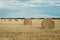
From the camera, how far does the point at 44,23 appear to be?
84.5 feet

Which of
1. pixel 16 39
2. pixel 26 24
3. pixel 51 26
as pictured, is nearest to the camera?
pixel 16 39

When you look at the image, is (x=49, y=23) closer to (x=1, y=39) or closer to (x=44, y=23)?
(x=44, y=23)

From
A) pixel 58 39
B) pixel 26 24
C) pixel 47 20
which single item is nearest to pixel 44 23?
pixel 47 20

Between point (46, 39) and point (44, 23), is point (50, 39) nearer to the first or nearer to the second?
point (46, 39)

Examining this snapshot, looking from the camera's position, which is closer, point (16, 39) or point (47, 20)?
point (16, 39)

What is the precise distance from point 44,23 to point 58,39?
10872 millimetres

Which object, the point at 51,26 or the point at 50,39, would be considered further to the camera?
the point at 51,26

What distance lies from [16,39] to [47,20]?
39.1 ft

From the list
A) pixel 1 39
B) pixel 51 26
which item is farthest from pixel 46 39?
pixel 51 26

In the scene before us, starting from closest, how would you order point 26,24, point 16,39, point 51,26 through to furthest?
point 16,39 < point 51,26 < point 26,24

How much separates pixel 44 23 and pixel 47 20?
1.74 ft

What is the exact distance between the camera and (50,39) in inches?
578

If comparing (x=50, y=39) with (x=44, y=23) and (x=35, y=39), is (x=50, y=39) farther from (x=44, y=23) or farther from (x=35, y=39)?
(x=44, y=23)

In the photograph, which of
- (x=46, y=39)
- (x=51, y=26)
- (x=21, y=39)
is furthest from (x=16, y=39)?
(x=51, y=26)
